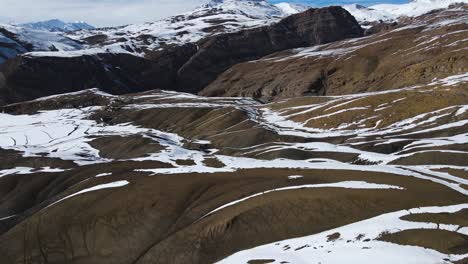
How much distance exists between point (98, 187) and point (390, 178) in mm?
39660

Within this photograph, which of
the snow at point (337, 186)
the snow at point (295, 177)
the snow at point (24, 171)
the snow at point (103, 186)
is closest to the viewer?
the snow at point (337, 186)

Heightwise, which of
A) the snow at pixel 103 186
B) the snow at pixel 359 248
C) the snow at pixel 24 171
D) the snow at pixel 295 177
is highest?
the snow at pixel 359 248

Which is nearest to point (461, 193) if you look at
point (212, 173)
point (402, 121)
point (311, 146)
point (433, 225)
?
point (433, 225)

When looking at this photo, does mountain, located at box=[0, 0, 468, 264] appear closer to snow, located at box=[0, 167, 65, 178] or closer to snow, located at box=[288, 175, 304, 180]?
snow, located at box=[288, 175, 304, 180]

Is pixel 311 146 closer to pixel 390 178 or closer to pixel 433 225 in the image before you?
pixel 390 178

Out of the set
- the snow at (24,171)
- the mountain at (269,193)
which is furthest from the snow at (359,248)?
the snow at (24,171)

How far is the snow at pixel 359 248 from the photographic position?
3544 centimetres

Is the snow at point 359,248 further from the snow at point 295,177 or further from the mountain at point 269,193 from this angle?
the snow at point 295,177

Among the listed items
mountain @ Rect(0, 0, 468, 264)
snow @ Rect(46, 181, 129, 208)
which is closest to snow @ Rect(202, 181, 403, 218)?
mountain @ Rect(0, 0, 468, 264)

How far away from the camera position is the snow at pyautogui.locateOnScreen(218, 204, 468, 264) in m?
35.4

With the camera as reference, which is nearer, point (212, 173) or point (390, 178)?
point (390, 178)

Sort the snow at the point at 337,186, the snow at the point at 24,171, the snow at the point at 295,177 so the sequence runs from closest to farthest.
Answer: the snow at the point at 337,186 < the snow at the point at 295,177 < the snow at the point at 24,171

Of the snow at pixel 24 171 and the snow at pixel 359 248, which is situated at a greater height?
the snow at pixel 359 248

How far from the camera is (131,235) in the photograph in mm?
56125
